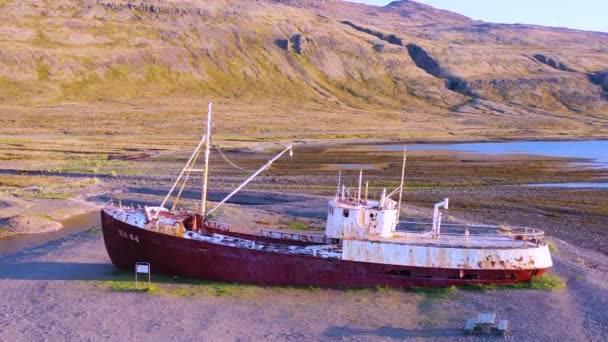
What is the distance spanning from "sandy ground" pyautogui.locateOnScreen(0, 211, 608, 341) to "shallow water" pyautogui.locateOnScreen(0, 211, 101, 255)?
4.37m

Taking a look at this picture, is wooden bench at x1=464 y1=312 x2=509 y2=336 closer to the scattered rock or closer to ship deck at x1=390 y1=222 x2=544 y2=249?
ship deck at x1=390 y1=222 x2=544 y2=249

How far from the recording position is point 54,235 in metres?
38.0

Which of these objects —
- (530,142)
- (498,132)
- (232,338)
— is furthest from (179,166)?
(498,132)

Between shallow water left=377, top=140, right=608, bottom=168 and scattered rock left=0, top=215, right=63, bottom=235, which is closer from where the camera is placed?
scattered rock left=0, top=215, right=63, bottom=235

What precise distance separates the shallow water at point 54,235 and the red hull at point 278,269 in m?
9.15

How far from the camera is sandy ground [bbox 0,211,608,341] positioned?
22.5 m

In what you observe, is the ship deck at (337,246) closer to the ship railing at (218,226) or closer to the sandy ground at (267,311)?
the ship railing at (218,226)

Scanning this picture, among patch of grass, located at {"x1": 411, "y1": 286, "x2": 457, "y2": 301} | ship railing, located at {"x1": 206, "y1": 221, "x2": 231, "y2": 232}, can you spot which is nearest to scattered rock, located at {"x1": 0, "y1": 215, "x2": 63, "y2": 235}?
ship railing, located at {"x1": 206, "y1": 221, "x2": 231, "y2": 232}

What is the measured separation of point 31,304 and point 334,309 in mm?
10703

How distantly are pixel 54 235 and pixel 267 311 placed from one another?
1777cm

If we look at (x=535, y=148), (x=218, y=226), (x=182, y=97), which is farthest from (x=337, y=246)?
(x=182, y=97)

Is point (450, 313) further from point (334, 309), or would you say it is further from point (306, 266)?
point (306, 266)

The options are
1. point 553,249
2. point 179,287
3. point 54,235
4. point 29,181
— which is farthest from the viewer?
point 29,181

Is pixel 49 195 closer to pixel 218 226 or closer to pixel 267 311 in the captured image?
pixel 218 226
